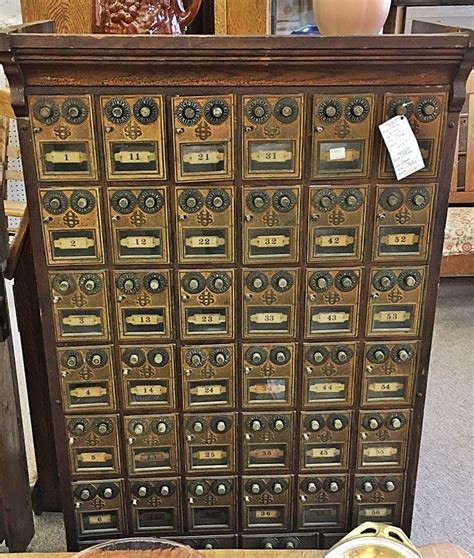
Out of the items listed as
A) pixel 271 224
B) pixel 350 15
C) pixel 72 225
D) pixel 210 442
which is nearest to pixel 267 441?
pixel 210 442

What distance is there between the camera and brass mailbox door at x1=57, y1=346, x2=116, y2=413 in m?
1.41

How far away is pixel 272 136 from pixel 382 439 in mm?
709

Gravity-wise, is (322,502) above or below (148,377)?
below

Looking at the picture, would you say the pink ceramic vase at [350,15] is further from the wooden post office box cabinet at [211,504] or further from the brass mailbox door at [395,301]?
the wooden post office box cabinet at [211,504]

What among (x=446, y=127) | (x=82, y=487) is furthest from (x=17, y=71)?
(x=82, y=487)

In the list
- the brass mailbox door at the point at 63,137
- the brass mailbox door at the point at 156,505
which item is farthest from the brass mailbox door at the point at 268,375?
the brass mailbox door at the point at 63,137

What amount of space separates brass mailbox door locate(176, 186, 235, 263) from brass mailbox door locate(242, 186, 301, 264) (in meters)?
0.03

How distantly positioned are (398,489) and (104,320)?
76cm

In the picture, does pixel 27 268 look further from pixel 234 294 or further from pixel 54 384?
pixel 234 294

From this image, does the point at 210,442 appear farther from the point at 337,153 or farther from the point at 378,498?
the point at 337,153

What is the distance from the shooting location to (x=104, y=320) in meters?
1.38

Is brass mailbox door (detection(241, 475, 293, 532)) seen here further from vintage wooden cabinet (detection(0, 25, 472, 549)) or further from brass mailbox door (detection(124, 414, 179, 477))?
brass mailbox door (detection(124, 414, 179, 477))

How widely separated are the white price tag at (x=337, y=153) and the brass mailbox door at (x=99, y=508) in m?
0.83

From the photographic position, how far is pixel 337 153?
128 centimetres
